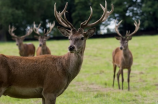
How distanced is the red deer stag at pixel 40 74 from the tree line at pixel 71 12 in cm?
3180

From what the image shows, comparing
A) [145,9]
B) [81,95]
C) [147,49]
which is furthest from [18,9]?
[81,95]

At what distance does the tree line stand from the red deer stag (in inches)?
1252

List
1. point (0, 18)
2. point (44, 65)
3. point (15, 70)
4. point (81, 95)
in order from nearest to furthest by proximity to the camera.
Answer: point (15, 70) < point (44, 65) < point (81, 95) < point (0, 18)

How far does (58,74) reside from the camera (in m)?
5.11

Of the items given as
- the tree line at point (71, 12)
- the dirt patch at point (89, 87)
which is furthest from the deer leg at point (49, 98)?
the tree line at point (71, 12)

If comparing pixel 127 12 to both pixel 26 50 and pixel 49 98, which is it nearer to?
pixel 26 50

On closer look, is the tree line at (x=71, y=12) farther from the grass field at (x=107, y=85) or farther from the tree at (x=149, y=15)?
the grass field at (x=107, y=85)

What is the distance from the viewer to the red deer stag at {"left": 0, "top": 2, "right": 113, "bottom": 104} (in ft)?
15.5

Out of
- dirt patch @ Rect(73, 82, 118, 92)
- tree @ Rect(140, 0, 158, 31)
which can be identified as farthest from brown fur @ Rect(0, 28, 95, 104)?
tree @ Rect(140, 0, 158, 31)

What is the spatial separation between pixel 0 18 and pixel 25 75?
3315 cm

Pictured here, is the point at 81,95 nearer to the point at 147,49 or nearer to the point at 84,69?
the point at 84,69

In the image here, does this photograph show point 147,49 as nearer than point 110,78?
No

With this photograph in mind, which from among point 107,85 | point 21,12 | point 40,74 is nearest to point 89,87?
point 107,85

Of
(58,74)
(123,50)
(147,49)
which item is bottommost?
(147,49)
